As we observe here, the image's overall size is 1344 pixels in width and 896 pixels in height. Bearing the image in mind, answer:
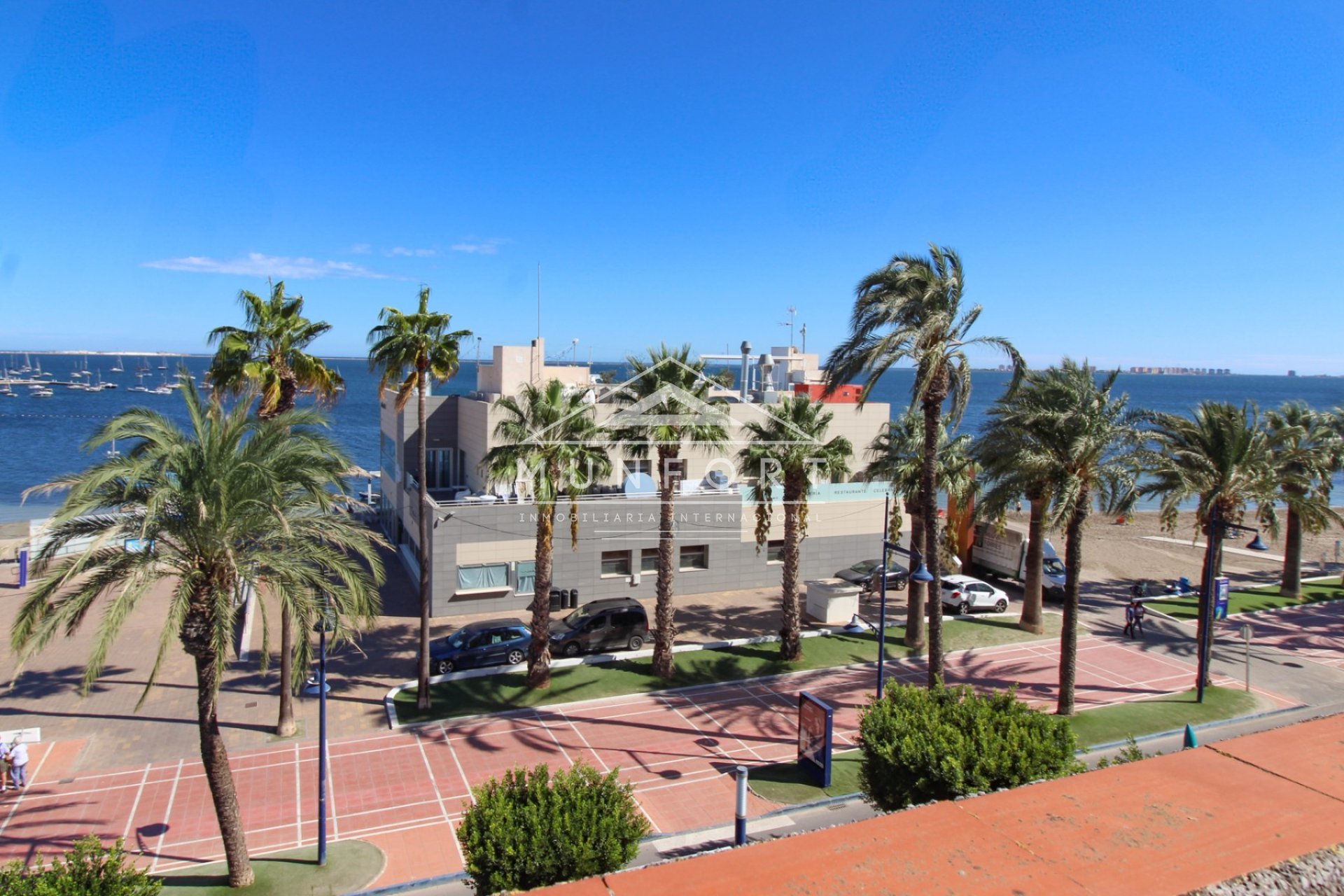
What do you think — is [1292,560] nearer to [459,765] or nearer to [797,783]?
[797,783]

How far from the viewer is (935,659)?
63.0 feet

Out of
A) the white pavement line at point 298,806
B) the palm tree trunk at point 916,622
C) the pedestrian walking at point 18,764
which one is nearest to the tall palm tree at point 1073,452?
the palm tree trunk at point 916,622

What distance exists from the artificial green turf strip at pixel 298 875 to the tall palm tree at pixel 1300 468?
1016 inches

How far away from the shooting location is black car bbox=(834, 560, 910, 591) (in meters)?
30.9

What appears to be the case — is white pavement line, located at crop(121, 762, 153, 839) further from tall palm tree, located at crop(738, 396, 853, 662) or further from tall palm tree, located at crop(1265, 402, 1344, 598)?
tall palm tree, located at crop(1265, 402, 1344, 598)

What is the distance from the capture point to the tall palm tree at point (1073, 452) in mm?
18656

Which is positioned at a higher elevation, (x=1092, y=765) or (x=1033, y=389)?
(x=1033, y=389)

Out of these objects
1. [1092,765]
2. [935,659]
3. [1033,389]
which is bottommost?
[1092,765]

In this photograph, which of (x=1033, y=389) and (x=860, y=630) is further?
(x=860, y=630)

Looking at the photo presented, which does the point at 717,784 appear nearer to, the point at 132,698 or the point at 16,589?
the point at 132,698

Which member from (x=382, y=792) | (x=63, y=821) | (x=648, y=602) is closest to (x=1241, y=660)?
(x=648, y=602)

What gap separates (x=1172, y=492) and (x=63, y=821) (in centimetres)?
2713

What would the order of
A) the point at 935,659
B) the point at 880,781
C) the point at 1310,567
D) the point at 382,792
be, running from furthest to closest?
1. the point at 1310,567
2. the point at 935,659
3. the point at 382,792
4. the point at 880,781

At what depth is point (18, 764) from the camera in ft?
52.3
